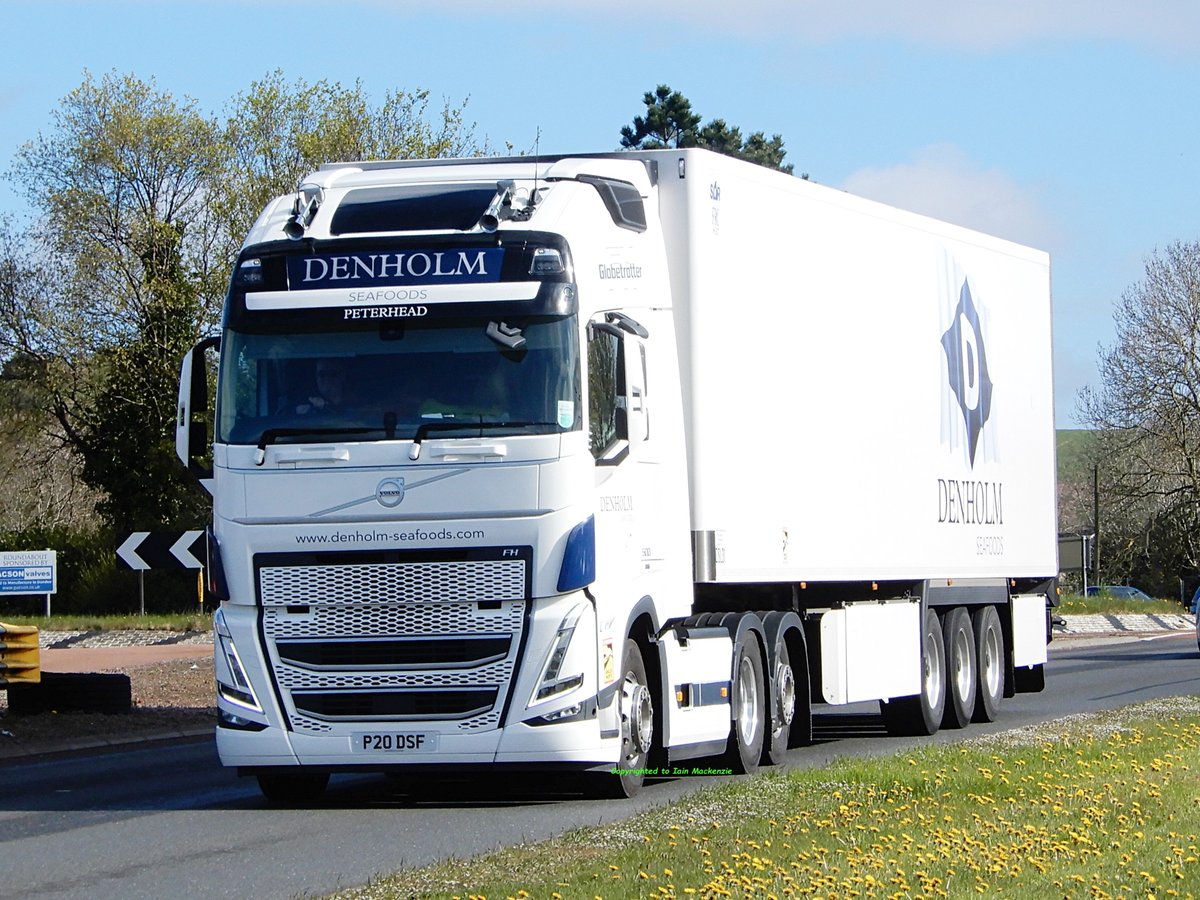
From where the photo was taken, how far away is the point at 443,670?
481 inches

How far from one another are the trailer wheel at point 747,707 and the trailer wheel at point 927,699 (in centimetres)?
376

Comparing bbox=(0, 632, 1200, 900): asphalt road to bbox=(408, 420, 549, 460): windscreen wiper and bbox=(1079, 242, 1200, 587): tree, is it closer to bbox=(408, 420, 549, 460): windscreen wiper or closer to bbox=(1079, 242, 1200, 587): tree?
bbox=(408, 420, 549, 460): windscreen wiper

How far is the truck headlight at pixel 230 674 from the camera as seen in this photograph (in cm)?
1248

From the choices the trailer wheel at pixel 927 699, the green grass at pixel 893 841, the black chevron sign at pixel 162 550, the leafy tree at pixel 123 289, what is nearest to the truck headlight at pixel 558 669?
the green grass at pixel 893 841

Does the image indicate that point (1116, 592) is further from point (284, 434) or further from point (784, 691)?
point (284, 434)

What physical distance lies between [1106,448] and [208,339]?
65460 millimetres

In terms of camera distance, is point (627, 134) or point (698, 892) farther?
point (627, 134)

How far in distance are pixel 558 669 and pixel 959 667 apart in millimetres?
9023

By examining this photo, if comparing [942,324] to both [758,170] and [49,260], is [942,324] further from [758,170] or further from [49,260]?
[49,260]

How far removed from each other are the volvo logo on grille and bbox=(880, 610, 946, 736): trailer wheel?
26.1ft

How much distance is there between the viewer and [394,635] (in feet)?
40.2

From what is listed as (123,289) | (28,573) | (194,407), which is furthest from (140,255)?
(194,407)

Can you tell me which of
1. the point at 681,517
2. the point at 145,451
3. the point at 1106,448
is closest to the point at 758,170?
the point at 681,517

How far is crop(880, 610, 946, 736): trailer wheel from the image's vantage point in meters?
19.0
